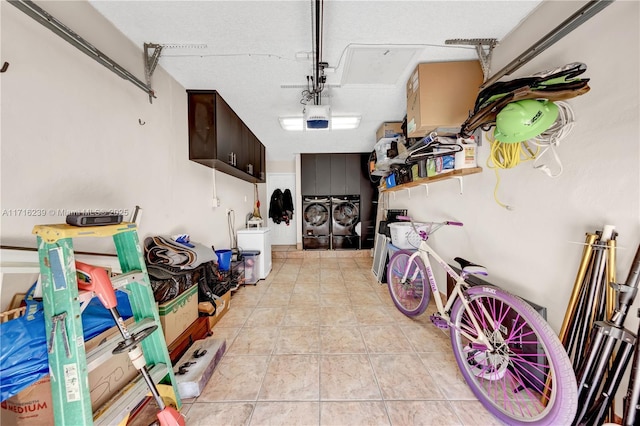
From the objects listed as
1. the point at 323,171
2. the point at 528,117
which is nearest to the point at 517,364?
the point at 528,117

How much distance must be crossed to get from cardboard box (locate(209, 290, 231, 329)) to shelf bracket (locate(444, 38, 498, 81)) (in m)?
2.84

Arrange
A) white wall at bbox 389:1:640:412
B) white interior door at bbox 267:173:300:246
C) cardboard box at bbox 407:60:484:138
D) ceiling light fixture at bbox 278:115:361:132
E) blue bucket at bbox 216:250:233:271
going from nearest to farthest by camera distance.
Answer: white wall at bbox 389:1:640:412
cardboard box at bbox 407:60:484:138
blue bucket at bbox 216:250:233:271
ceiling light fixture at bbox 278:115:361:132
white interior door at bbox 267:173:300:246

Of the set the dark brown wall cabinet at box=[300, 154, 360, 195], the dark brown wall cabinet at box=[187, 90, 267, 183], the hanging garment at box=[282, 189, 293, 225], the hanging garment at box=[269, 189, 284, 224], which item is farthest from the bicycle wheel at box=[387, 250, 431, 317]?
the hanging garment at box=[269, 189, 284, 224]

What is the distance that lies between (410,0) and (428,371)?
2229mm

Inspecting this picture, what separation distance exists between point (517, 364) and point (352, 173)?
399 cm

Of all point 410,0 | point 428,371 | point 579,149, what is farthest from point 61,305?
point 579,149

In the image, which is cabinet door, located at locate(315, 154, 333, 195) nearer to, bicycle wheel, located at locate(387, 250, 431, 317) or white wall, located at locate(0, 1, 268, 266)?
bicycle wheel, located at locate(387, 250, 431, 317)

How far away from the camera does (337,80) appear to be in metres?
1.88

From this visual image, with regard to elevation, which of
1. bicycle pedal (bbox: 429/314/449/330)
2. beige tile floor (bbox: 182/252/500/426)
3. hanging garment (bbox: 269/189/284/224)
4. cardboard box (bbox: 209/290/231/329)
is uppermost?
hanging garment (bbox: 269/189/284/224)

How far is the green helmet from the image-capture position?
100 centimetres

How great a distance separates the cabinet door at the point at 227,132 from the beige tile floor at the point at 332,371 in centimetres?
168

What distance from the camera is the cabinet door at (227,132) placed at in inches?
84.7

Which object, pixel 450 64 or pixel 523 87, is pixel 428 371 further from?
pixel 450 64

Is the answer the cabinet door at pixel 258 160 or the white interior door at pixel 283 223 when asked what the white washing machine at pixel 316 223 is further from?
the cabinet door at pixel 258 160
